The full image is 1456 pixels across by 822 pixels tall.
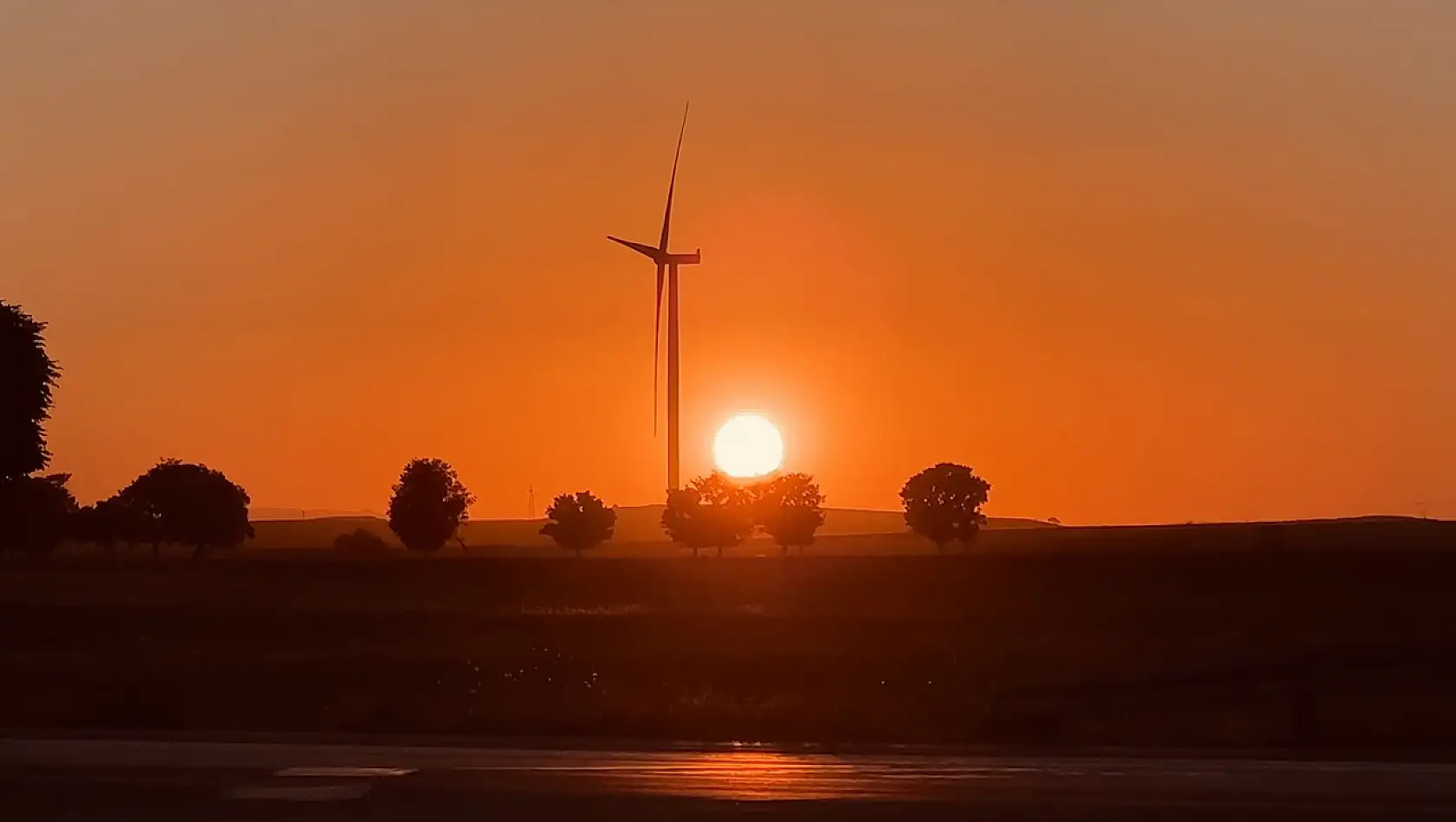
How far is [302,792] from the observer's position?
65.2 feet

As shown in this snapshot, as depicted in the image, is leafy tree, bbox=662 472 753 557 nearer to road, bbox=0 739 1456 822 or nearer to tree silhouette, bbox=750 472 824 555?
tree silhouette, bbox=750 472 824 555

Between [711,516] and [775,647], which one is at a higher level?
[711,516]

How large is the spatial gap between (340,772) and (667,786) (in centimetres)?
418

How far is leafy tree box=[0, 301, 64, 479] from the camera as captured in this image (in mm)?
81250

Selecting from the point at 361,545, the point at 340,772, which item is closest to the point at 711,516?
the point at 361,545

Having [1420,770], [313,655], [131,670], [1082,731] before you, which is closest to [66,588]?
[313,655]

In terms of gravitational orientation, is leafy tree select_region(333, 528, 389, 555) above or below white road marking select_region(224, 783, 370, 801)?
above

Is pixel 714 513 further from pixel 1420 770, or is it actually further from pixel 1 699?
pixel 1420 770

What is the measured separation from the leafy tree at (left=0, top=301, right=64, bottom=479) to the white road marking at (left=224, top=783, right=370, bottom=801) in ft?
218

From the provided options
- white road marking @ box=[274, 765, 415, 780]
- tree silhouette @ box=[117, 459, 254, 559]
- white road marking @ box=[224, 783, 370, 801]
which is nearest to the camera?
white road marking @ box=[224, 783, 370, 801]

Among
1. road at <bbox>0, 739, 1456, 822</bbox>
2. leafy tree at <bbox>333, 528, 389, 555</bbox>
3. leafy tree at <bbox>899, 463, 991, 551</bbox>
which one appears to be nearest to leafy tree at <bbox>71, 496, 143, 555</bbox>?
leafy tree at <bbox>333, 528, 389, 555</bbox>

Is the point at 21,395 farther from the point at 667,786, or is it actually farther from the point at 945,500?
the point at 945,500

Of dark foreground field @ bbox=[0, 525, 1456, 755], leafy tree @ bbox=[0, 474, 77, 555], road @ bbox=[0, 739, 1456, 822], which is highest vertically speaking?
leafy tree @ bbox=[0, 474, 77, 555]

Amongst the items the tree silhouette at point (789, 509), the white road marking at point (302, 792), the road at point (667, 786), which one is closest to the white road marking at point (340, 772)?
the road at point (667, 786)
